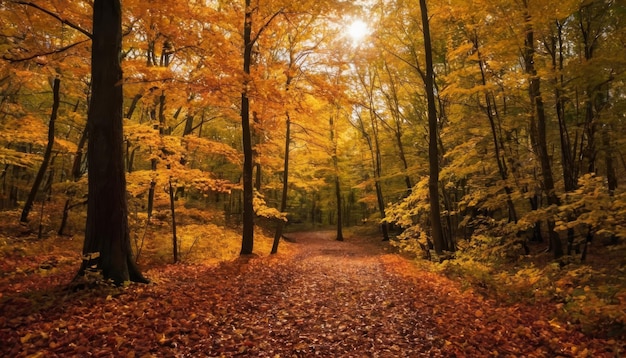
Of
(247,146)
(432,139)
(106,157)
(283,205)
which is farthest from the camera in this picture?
(283,205)

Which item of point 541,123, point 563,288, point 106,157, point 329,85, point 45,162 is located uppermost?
point 329,85

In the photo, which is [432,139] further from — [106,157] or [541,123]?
[106,157]

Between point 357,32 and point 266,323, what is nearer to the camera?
point 266,323

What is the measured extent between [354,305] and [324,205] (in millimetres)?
32350

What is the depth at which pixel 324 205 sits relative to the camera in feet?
129

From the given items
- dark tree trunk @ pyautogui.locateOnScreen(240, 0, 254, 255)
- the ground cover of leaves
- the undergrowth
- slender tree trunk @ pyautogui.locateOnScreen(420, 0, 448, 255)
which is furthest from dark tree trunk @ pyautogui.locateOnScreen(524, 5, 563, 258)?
dark tree trunk @ pyautogui.locateOnScreen(240, 0, 254, 255)

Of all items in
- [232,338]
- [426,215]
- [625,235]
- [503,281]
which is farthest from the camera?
[426,215]

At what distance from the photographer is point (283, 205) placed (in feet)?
55.9

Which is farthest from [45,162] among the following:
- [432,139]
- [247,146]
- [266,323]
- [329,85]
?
[432,139]

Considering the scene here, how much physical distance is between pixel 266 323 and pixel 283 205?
1119 centimetres

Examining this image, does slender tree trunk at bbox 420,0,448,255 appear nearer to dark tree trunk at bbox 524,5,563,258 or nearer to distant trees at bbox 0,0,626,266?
distant trees at bbox 0,0,626,266

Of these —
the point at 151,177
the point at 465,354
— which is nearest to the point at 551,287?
the point at 465,354

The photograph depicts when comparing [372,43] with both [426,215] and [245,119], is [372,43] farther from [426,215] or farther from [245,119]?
[426,215]

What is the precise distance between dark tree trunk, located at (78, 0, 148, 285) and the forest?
4 cm
